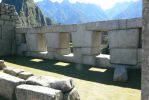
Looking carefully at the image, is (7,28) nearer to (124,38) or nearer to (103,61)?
(103,61)

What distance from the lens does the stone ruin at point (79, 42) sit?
31.8 ft

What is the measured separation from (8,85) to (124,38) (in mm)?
4976

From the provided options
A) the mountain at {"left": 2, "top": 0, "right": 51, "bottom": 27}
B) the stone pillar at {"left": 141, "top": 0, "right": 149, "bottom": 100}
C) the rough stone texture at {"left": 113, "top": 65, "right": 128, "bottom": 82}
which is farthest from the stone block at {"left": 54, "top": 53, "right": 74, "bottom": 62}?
the mountain at {"left": 2, "top": 0, "right": 51, "bottom": 27}

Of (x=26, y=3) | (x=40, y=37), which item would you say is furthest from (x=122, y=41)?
(x=26, y=3)

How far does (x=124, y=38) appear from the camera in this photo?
10.1 m

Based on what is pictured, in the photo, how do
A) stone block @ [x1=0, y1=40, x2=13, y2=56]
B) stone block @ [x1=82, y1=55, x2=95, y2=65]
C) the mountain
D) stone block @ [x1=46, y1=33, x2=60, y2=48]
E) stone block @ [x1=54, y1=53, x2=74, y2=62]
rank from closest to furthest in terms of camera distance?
stone block @ [x1=82, y1=55, x2=95, y2=65], stone block @ [x1=54, y1=53, x2=74, y2=62], stone block @ [x1=46, y1=33, x2=60, y2=48], stone block @ [x1=0, y1=40, x2=13, y2=56], the mountain

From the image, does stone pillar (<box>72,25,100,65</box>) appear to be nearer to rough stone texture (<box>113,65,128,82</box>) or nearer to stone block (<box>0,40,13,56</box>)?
rough stone texture (<box>113,65,128,82</box>)

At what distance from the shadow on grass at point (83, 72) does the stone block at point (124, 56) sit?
425 mm

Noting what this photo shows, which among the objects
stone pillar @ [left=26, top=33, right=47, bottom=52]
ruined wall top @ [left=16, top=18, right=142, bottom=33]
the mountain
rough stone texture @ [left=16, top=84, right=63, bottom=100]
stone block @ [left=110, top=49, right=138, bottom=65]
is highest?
the mountain

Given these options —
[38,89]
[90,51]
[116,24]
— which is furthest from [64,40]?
[38,89]

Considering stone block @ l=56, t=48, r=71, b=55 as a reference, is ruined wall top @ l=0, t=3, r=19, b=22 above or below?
above

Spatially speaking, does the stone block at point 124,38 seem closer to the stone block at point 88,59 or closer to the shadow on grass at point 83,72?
the shadow on grass at point 83,72

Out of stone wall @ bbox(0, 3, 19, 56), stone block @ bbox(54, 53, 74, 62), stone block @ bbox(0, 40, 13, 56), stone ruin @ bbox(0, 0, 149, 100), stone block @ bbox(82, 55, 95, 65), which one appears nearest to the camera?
stone ruin @ bbox(0, 0, 149, 100)

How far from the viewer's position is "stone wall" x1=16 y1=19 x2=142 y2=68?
9.84 m
